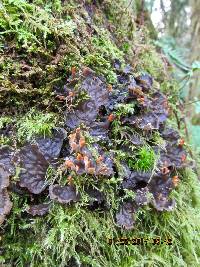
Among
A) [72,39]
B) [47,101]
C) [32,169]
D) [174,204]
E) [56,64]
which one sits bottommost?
[174,204]

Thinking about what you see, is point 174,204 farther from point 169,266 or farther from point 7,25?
point 7,25

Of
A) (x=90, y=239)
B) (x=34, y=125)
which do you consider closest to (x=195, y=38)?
(x=34, y=125)

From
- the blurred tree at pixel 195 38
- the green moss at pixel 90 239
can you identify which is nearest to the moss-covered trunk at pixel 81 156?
the green moss at pixel 90 239

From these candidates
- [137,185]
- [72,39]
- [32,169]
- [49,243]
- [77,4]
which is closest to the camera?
[49,243]

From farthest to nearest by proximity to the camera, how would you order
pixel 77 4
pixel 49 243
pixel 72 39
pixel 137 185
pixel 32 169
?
1. pixel 77 4
2. pixel 72 39
3. pixel 137 185
4. pixel 32 169
5. pixel 49 243

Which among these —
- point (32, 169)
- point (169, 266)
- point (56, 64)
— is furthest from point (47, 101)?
point (169, 266)

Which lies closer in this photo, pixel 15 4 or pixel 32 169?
pixel 32 169
